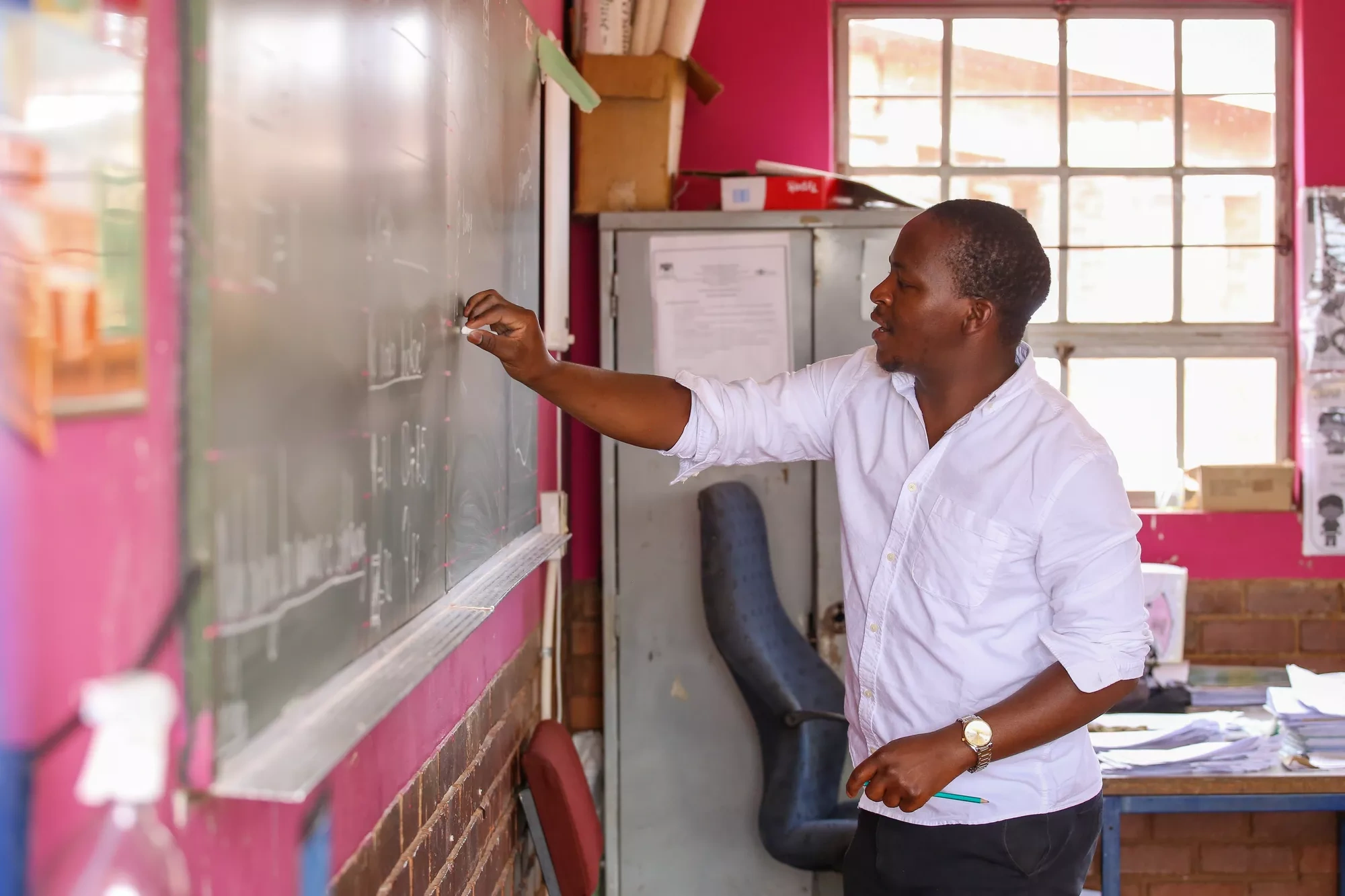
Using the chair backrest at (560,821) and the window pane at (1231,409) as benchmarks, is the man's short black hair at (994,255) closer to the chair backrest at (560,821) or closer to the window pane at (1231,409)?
the chair backrest at (560,821)

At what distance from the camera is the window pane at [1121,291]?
3.39m

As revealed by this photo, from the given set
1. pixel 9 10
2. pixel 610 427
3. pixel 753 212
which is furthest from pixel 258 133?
pixel 753 212

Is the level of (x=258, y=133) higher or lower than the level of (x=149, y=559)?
higher

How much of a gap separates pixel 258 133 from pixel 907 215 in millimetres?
2180

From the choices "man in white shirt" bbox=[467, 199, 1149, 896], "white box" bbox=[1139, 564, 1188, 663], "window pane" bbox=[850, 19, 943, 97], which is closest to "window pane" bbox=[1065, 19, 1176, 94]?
"window pane" bbox=[850, 19, 943, 97]

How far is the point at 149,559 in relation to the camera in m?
0.75

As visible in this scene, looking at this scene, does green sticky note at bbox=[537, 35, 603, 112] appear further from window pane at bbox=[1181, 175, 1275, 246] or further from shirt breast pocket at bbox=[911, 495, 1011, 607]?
window pane at bbox=[1181, 175, 1275, 246]

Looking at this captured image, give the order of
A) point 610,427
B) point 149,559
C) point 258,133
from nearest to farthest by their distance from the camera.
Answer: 1. point 149,559
2. point 258,133
3. point 610,427

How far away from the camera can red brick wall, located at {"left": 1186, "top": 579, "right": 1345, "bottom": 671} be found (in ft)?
10.7

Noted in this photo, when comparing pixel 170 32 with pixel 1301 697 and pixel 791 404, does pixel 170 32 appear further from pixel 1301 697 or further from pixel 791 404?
pixel 1301 697

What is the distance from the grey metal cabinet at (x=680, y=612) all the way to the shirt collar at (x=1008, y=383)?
1140mm

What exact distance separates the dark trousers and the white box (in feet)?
4.95

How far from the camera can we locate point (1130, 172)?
11.2ft

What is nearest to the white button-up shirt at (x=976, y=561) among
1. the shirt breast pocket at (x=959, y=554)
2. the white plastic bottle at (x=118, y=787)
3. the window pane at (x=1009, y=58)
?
the shirt breast pocket at (x=959, y=554)
